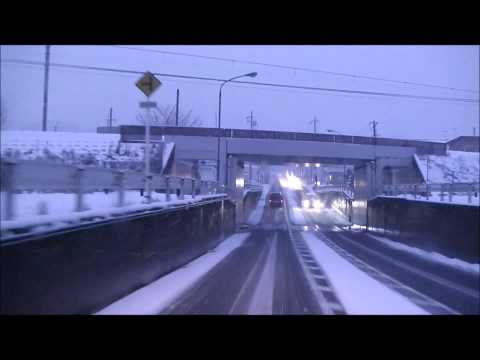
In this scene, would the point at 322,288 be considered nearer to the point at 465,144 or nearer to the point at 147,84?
the point at 147,84

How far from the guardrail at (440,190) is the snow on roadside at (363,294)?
14.4 ft

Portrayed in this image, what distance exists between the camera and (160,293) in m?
9.32

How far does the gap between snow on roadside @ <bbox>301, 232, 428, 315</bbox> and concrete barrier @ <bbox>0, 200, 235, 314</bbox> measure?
163 inches

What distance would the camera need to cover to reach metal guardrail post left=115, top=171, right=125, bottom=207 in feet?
31.7

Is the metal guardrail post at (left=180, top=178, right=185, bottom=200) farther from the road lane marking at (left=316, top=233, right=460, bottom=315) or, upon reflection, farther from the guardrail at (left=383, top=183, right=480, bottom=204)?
the guardrail at (left=383, top=183, right=480, bottom=204)

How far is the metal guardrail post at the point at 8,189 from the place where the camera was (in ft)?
18.3

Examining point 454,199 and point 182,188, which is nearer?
point 454,199

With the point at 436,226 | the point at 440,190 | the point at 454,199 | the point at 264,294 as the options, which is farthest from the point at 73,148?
the point at 440,190

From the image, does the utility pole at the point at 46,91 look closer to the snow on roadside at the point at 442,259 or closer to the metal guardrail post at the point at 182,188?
the metal guardrail post at the point at 182,188

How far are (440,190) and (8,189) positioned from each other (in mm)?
15849

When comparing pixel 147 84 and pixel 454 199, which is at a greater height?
pixel 147 84

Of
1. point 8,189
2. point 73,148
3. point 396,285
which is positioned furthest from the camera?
point 396,285

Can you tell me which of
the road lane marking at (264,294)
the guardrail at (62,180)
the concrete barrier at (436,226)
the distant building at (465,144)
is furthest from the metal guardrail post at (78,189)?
the concrete barrier at (436,226)
